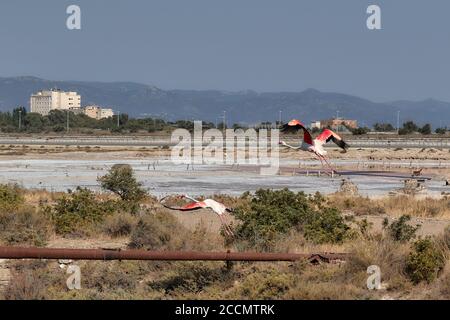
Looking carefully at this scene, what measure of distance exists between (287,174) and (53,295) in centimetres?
3755

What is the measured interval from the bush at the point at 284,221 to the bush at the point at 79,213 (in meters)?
3.63

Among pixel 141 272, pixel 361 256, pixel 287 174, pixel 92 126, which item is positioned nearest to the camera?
pixel 361 256

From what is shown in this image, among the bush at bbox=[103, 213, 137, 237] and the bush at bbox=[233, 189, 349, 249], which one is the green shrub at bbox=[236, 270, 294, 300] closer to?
the bush at bbox=[233, 189, 349, 249]

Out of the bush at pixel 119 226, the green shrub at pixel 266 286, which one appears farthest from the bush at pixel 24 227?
the green shrub at pixel 266 286

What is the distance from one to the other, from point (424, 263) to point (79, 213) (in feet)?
33.9

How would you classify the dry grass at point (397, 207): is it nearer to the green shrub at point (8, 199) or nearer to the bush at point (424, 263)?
the green shrub at point (8, 199)

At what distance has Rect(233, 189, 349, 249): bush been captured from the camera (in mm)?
14614

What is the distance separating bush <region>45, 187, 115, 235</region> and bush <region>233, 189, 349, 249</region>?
11.9 feet

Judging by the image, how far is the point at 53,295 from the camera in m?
10.2

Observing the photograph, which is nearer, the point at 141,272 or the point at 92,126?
the point at 141,272

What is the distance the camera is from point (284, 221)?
53.6 ft

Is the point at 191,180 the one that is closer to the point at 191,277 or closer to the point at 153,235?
the point at 153,235
